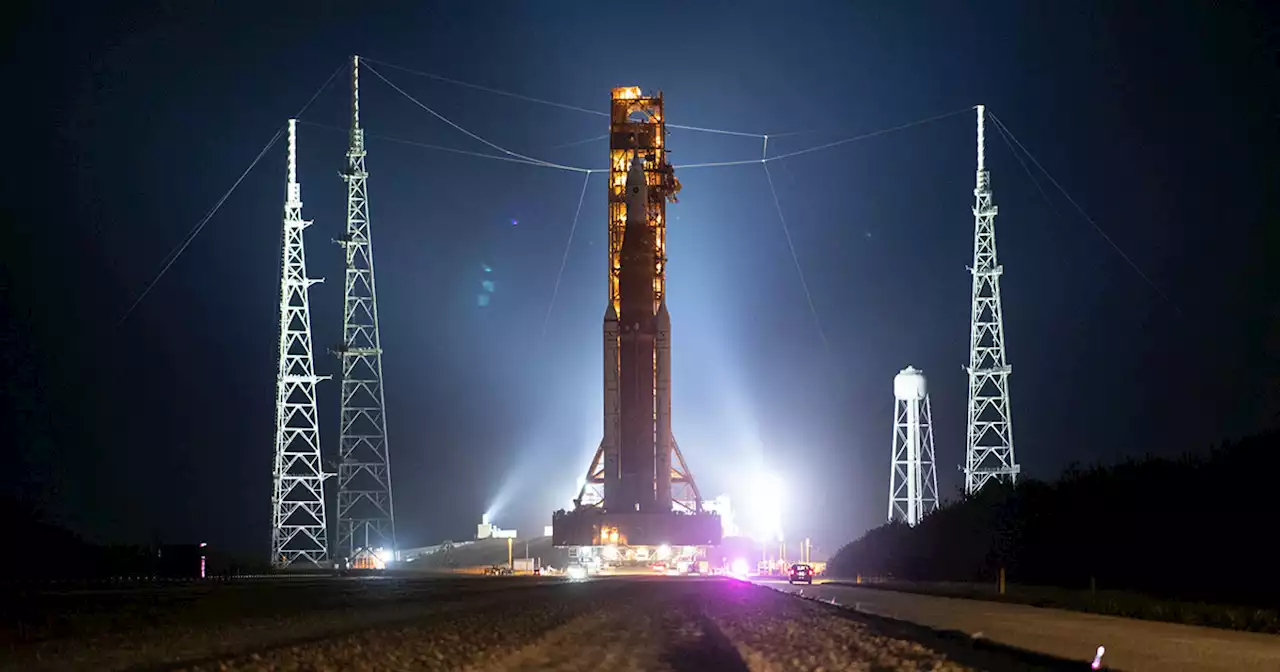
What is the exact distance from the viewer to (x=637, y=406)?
66625 millimetres

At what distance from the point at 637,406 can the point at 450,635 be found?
45.1 m

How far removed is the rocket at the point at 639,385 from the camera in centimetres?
6569

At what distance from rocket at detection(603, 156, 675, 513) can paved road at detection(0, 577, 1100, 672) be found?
96.2 feet

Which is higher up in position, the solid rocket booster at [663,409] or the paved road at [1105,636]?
the solid rocket booster at [663,409]

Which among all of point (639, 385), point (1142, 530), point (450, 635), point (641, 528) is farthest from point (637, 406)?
point (450, 635)

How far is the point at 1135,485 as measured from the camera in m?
39.2

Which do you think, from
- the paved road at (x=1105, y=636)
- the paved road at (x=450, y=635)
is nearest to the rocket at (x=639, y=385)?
the paved road at (x=450, y=635)

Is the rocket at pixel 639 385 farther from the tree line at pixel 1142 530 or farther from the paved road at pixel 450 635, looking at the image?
the paved road at pixel 450 635

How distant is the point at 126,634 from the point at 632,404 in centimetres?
4568

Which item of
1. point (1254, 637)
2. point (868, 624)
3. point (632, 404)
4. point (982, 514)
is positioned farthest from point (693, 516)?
point (1254, 637)

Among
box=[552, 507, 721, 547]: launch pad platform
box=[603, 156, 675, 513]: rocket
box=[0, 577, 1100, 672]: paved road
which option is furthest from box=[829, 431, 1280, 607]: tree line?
box=[603, 156, 675, 513]: rocket

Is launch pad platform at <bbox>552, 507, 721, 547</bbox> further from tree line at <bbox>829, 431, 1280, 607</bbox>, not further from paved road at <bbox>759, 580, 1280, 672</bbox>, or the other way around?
paved road at <bbox>759, 580, 1280, 672</bbox>

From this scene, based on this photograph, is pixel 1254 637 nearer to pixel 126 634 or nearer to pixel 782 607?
pixel 782 607

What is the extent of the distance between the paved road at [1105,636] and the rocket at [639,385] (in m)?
32.3
